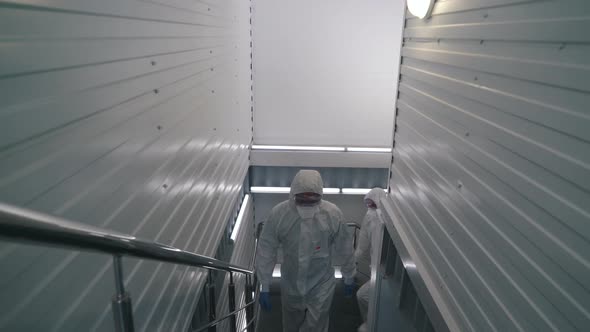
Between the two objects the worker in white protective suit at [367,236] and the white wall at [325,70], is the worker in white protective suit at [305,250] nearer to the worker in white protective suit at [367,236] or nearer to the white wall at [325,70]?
the worker in white protective suit at [367,236]

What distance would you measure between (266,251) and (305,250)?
53 centimetres

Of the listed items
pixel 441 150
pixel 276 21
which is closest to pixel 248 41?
pixel 276 21

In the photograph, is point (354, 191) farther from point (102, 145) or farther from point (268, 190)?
point (102, 145)

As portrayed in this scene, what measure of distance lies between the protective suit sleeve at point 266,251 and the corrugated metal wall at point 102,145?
1.58 metres

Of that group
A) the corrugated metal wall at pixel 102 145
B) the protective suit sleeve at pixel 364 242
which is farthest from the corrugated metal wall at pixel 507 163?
the protective suit sleeve at pixel 364 242

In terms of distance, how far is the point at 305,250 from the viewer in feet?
14.7

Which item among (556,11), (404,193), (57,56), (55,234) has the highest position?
(556,11)

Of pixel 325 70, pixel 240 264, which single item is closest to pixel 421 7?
pixel 325 70

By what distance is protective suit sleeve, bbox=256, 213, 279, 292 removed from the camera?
4.60 metres

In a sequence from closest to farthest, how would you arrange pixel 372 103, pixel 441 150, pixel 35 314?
pixel 35 314, pixel 441 150, pixel 372 103

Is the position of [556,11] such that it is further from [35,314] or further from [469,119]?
[35,314]

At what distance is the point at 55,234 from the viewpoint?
29.9 inches

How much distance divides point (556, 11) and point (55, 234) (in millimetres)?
1725

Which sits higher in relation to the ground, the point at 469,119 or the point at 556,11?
the point at 556,11
